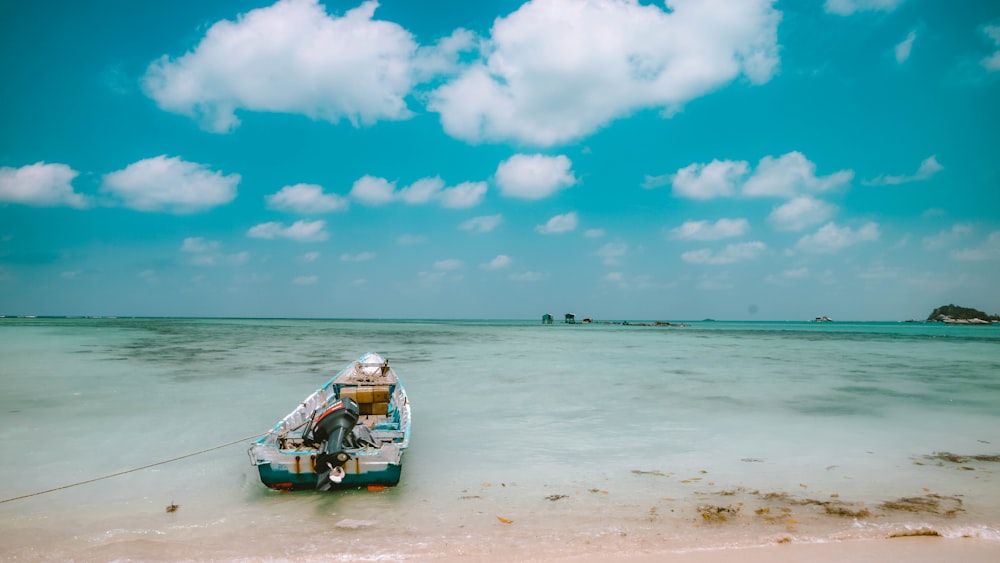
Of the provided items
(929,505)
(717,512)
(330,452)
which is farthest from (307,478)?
(929,505)

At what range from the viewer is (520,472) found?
321 inches

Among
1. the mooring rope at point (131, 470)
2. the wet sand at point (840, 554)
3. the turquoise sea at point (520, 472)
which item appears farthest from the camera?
the mooring rope at point (131, 470)

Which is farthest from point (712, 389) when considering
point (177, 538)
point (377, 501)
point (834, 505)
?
point (177, 538)

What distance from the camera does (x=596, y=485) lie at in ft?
24.6

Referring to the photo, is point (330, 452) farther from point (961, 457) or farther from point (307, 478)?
point (961, 457)

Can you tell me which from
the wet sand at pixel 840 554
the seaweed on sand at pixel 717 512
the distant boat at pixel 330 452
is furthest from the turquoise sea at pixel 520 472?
the distant boat at pixel 330 452

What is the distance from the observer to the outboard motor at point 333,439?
6395 millimetres

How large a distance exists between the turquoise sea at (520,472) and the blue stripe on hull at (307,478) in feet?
0.84

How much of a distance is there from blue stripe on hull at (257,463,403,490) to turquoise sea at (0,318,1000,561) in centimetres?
26

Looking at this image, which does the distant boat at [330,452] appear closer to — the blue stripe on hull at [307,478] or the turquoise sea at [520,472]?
the blue stripe on hull at [307,478]

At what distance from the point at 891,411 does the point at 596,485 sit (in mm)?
10487

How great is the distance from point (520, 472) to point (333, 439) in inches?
114

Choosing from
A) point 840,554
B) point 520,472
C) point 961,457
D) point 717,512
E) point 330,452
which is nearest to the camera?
point 840,554

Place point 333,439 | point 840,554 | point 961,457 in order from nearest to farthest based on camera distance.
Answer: point 840,554
point 333,439
point 961,457
